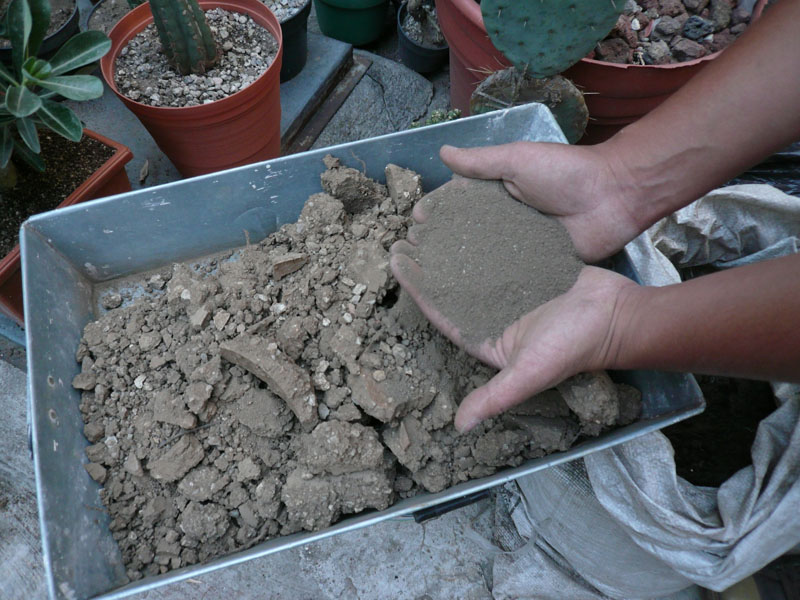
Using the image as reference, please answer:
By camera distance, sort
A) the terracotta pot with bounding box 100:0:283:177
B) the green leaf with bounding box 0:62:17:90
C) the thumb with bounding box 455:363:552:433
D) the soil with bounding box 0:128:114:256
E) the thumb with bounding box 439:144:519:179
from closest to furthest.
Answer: the thumb with bounding box 455:363:552:433
the thumb with bounding box 439:144:519:179
the green leaf with bounding box 0:62:17:90
the soil with bounding box 0:128:114:256
the terracotta pot with bounding box 100:0:283:177

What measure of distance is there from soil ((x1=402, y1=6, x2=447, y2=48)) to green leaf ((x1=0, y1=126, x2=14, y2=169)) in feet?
5.59

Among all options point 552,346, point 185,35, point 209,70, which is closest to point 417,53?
point 209,70

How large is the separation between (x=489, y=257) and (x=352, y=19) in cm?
192

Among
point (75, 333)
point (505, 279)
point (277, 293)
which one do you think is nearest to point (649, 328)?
point (505, 279)

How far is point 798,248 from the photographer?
1438mm

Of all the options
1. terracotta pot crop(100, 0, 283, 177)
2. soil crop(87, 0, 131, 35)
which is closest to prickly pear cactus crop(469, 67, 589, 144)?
terracotta pot crop(100, 0, 283, 177)

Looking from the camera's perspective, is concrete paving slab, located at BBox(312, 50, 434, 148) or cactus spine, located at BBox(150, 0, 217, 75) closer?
cactus spine, located at BBox(150, 0, 217, 75)

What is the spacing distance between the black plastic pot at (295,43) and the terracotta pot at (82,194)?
87cm

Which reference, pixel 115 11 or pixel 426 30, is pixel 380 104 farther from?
pixel 115 11

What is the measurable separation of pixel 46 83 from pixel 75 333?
0.63 m

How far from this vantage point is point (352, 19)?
264 cm

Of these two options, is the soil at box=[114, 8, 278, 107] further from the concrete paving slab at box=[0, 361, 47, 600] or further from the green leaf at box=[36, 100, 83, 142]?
the concrete paving slab at box=[0, 361, 47, 600]

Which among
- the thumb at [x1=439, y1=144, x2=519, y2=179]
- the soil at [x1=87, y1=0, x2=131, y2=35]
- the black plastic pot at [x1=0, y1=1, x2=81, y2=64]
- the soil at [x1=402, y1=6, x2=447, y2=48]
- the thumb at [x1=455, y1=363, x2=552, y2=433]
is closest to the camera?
the thumb at [x1=455, y1=363, x2=552, y2=433]

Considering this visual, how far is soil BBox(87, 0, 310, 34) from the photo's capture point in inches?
85.1
